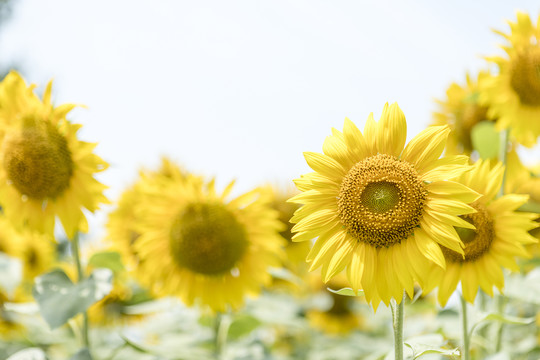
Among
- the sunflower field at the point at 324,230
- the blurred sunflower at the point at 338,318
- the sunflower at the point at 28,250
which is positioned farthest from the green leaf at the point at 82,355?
the blurred sunflower at the point at 338,318

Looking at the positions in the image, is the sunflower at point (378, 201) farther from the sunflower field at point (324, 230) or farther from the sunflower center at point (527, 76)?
the sunflower center at point (527, 76)

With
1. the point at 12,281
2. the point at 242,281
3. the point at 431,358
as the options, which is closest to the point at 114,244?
the point at 12,281

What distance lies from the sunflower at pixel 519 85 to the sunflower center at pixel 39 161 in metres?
1.88

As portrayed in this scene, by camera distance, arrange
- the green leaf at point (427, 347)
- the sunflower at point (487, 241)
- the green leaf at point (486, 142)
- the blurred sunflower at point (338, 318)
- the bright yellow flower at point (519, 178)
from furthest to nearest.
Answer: the blurred sunflower at point (338, 318) → the bright yellow flower at point (519, 178) → the green leaf at point (486, 142) → the sunflower at point (487, 241) → the green leaf at point (427, 347)

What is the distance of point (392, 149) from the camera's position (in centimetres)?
155

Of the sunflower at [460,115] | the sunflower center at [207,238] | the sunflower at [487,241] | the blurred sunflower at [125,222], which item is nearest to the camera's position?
the sunflower at [487,241]

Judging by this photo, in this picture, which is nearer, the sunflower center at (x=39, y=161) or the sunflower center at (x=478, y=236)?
the sunflower center at (x=478, y=236)

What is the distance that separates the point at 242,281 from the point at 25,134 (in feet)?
3.93

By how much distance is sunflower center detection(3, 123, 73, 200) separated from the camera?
222cm

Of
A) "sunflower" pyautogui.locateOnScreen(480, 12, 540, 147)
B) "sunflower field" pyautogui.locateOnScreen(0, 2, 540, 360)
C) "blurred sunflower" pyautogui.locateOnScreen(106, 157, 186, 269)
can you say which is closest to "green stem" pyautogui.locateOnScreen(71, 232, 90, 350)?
"sunflower field" pyautogui.locateOnScreen(0, 2, 540, 360)

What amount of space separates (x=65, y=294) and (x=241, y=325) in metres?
0.89

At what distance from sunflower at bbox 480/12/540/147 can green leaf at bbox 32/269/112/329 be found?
1848 mm

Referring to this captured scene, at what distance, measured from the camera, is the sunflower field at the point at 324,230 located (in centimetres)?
149

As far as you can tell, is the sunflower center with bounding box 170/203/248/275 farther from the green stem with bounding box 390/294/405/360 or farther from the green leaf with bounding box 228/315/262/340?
the green stem with bounding box 390/294/405/360
